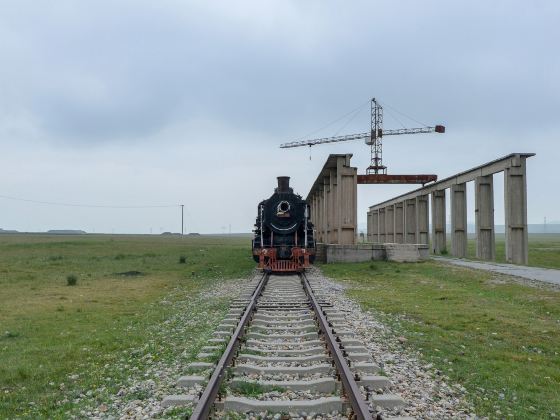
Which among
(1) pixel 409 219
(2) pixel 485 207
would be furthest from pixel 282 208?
(1) pixel 409 219

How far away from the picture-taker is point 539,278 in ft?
62.9

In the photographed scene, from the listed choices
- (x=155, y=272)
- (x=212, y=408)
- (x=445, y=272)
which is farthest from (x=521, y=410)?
(x=155, y=272)

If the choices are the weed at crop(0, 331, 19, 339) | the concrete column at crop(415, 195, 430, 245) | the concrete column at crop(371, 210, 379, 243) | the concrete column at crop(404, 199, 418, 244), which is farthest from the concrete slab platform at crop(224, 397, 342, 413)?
the concrete column at crop(371, 210, 379, 243)

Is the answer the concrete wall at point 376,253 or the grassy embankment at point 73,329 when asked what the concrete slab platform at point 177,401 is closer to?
the grassy embankment at point 73,329

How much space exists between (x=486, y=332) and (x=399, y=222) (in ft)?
143

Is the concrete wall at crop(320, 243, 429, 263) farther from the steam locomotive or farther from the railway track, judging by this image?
the railway track

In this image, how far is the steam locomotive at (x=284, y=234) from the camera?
72.9 ft

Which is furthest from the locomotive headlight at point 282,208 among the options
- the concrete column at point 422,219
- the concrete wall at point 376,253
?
the concrete column at point 422,219

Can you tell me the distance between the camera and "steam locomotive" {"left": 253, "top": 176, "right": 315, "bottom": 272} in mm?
22219

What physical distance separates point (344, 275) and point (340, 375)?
622 inches

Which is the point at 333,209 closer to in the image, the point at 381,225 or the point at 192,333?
the point at 192,333

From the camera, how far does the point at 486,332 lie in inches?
387

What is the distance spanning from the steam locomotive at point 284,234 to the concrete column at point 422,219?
22.1 metres

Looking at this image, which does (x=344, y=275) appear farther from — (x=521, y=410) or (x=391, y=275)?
(x=521, y=410)
